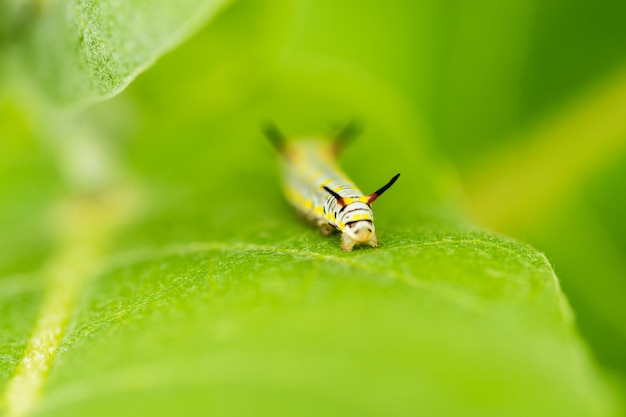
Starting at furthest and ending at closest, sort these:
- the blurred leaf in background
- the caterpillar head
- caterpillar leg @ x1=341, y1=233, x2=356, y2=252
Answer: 1. the caterpillar head
2. caterpillar leg @ x1=341, y1=233, x2=356, y2=252
3. the blurred leaf in background

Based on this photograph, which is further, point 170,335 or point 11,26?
point 11,26

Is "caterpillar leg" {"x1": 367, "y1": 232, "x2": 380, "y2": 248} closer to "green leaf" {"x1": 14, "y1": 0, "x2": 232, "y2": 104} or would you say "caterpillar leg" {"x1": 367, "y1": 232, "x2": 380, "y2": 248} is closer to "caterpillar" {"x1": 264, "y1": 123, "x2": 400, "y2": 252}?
"caterpillar" {"x1": 264, "y1": 123, "x2": 400, "y2": 252}

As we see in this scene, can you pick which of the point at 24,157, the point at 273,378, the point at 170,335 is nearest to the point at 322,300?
the point at 273,378

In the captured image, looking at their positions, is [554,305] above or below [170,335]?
below

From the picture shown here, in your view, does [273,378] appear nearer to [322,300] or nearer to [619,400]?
[322,300]

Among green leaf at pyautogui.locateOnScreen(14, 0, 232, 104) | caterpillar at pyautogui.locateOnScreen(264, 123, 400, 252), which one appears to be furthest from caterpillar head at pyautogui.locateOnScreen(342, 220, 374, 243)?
green leaf at pyautogui.locateOnScreen(14, 0, 232, 104)

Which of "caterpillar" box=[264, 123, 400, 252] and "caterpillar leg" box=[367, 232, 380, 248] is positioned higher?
"caterpillar" box=[264, 123, 400, 252]

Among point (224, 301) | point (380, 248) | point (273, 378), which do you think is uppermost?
point (380, 248)

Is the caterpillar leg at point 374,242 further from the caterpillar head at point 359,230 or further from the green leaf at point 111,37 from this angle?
the green leaf at point 111,37
